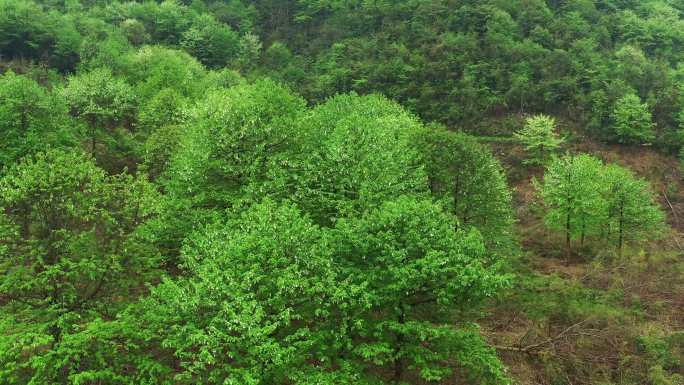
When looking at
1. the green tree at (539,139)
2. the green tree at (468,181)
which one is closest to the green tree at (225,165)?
the green tree at (468,181)

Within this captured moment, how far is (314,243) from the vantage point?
1944 cm

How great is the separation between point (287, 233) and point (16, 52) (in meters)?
68.1

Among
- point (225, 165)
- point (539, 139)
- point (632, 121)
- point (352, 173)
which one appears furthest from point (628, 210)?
point (225, 165)

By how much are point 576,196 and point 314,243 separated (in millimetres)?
28332

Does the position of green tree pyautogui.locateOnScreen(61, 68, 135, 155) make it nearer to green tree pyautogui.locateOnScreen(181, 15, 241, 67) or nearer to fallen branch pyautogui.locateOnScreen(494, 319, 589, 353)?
green tree pyautogui.locateOnScreen(181, 15, 241, 67)

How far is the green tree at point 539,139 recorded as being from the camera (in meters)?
58.4

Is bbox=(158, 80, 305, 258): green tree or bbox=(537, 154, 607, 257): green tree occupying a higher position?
bbox=(158, 80, 305, 258): green tree

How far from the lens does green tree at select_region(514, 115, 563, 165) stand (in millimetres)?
58406

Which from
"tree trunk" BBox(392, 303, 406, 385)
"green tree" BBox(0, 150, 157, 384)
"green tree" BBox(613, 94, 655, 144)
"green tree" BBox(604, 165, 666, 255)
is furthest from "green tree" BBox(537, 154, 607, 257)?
"green tree" BBox(0, 150, 157, 384)

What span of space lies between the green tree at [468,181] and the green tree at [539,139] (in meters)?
31.8

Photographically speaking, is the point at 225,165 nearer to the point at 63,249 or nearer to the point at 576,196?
the point at 63,249

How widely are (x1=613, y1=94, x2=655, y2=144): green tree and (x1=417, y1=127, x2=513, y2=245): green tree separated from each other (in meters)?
40.4

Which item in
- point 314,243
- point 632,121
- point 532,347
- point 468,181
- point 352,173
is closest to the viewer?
point 314,243

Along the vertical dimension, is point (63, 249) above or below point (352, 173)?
below
